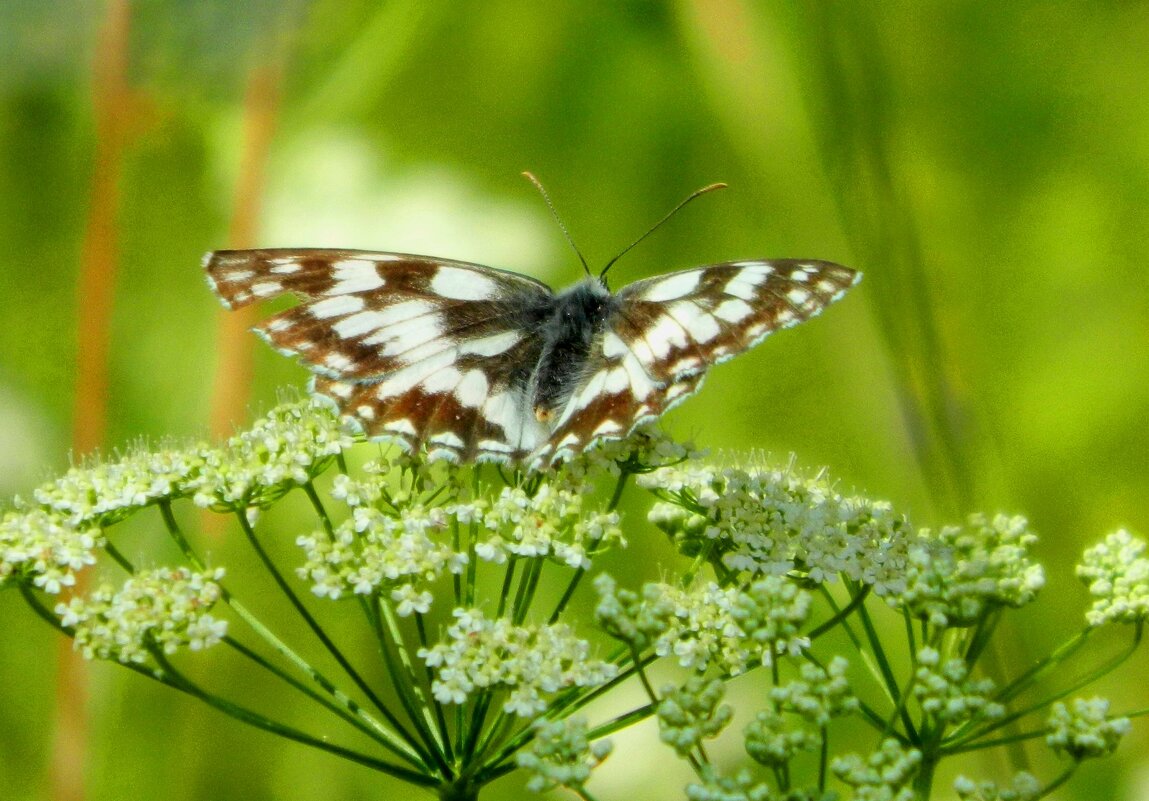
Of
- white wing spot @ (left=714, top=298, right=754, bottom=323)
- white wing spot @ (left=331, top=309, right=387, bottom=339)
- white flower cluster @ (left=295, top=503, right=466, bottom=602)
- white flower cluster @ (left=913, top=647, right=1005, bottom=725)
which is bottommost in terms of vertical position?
white flower cluster @ (left=913, top=647, right=1005, bottom=725)

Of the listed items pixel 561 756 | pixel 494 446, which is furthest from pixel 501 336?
pixel 561 756

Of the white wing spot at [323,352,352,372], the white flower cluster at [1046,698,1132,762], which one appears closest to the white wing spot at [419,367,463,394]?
the white wing spot at [323,352,352,372]

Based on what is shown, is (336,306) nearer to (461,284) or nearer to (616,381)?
(461,284)

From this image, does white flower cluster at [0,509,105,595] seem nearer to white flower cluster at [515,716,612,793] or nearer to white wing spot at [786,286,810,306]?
white flower cluster at [515,716,612,793]

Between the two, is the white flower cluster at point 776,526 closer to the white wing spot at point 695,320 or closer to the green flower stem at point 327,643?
the white wing spot at point 695,320

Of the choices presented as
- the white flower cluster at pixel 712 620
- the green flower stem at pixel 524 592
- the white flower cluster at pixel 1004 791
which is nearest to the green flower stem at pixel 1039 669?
the white flower cluster at pixel 1004 791
